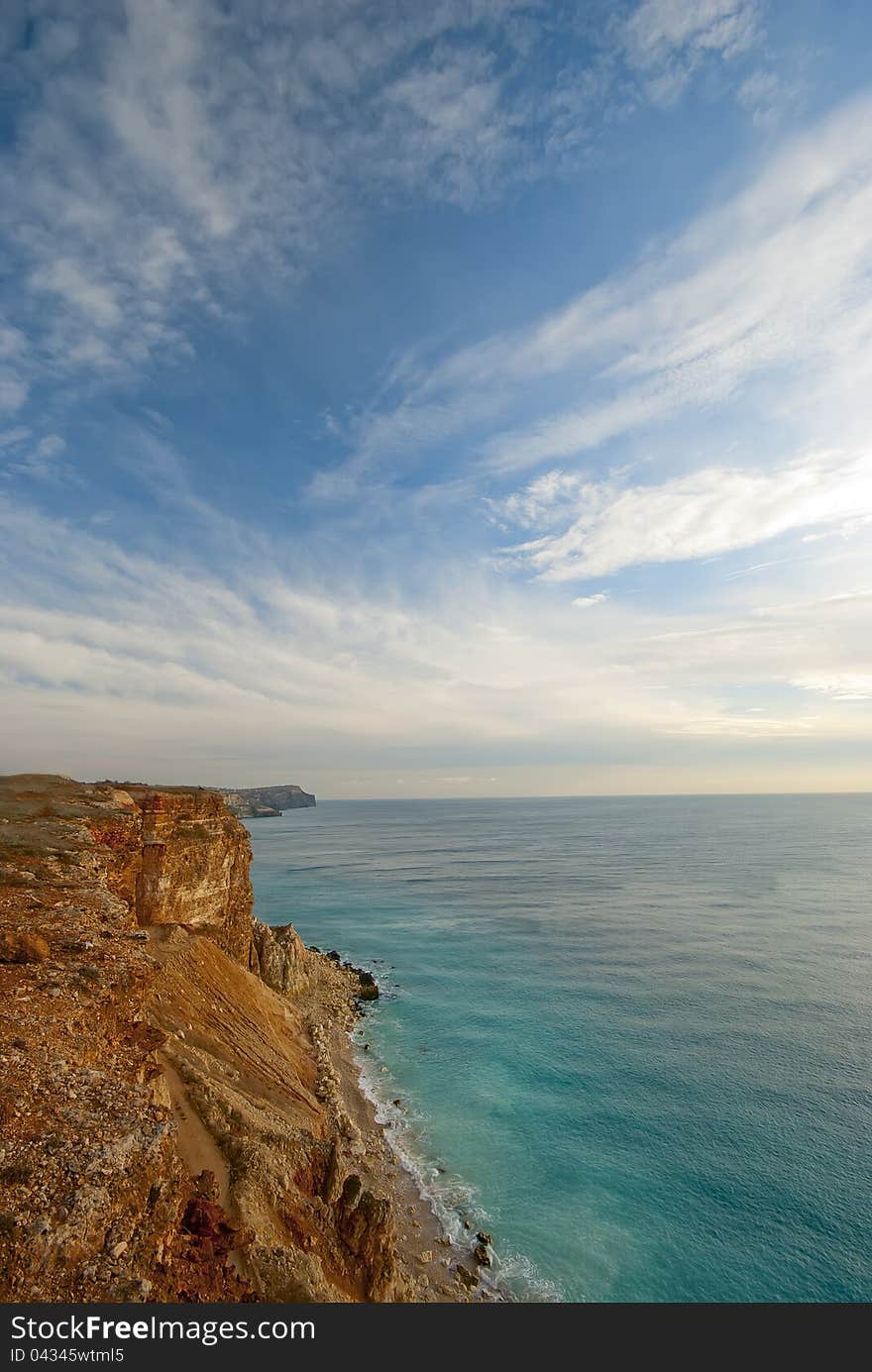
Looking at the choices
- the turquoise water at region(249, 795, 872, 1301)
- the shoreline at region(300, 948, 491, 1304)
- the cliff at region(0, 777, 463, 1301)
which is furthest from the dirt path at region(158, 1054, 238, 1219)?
the turquoise water at region(249, 795, 872, 1301)

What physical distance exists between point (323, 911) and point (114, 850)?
195ft

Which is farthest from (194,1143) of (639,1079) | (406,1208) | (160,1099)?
(639,1079)

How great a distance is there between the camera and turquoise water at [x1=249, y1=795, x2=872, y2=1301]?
22625 millimetres

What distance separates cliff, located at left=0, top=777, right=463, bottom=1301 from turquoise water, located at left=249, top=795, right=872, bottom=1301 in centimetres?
521

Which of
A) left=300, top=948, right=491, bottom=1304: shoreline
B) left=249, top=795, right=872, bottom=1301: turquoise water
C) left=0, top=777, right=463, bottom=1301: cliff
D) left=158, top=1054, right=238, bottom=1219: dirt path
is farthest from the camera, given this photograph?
left=249, top=795, right=872, bottom=1301: turquoise water

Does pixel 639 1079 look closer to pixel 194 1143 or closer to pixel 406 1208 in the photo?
pixel 406 1208

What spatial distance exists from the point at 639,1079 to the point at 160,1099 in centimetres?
2988

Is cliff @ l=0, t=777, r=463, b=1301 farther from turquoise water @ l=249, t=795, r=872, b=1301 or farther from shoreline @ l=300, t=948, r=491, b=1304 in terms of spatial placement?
turquoise water @ l=249, t=795, r=872, b=1301

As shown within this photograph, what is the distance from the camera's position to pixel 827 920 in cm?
6775

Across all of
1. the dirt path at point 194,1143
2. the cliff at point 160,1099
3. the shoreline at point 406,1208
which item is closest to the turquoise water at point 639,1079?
the shoreline at point 406,1208

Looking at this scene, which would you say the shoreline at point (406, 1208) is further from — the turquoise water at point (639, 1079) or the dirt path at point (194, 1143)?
the dirt path at point (194, 1143)

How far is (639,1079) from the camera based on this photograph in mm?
34250

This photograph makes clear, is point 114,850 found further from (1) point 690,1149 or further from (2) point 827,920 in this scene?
(2) point 827,920

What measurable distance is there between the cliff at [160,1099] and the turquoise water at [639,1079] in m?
5.21
